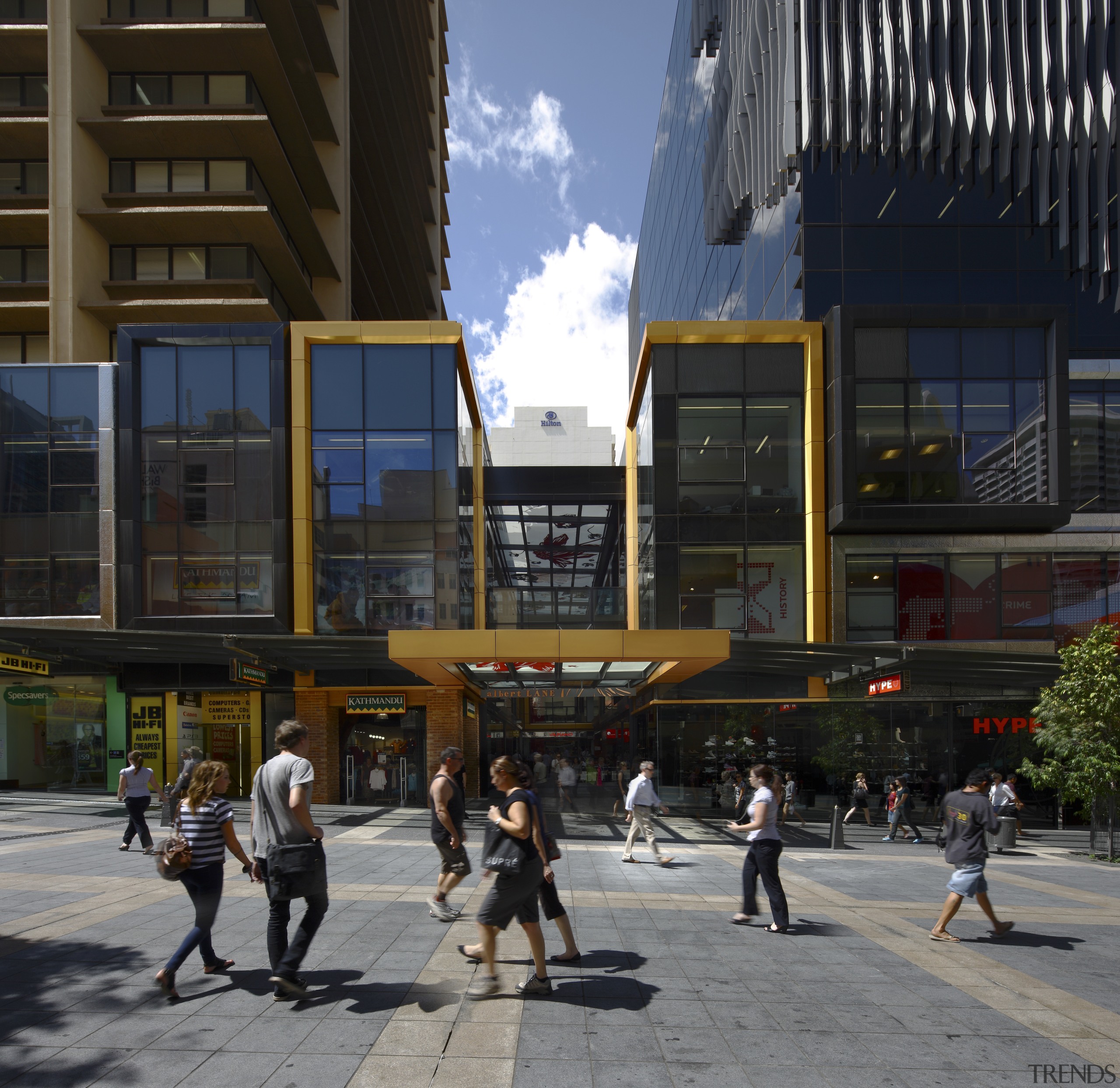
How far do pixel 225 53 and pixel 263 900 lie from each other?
29692 millimetres

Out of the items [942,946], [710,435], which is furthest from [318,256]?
[942,946]

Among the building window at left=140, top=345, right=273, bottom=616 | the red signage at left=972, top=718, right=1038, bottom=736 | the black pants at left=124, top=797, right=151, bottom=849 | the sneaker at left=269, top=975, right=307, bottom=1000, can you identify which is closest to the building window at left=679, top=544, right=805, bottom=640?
the red signage at left=972, top=718, right=1038, bottom=736

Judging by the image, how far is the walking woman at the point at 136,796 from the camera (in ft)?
41.5

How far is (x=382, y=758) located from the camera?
23.4 metres

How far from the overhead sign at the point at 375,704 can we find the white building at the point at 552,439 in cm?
3967

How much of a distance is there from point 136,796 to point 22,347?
22.7m

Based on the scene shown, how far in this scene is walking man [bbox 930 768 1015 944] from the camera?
8.04 m

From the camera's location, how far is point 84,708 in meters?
24.2

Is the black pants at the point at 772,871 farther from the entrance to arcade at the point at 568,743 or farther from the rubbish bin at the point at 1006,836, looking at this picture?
the entrance to arcade at the point at 568,743

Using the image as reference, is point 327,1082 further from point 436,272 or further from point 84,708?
point 436,272

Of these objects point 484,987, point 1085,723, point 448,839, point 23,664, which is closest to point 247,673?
point 23,664

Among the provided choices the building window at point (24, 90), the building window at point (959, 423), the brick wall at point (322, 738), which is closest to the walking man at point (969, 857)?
the building window at point (959, 423)

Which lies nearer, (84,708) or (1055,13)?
(1055,13)

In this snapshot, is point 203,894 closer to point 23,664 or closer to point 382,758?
point 23,664
